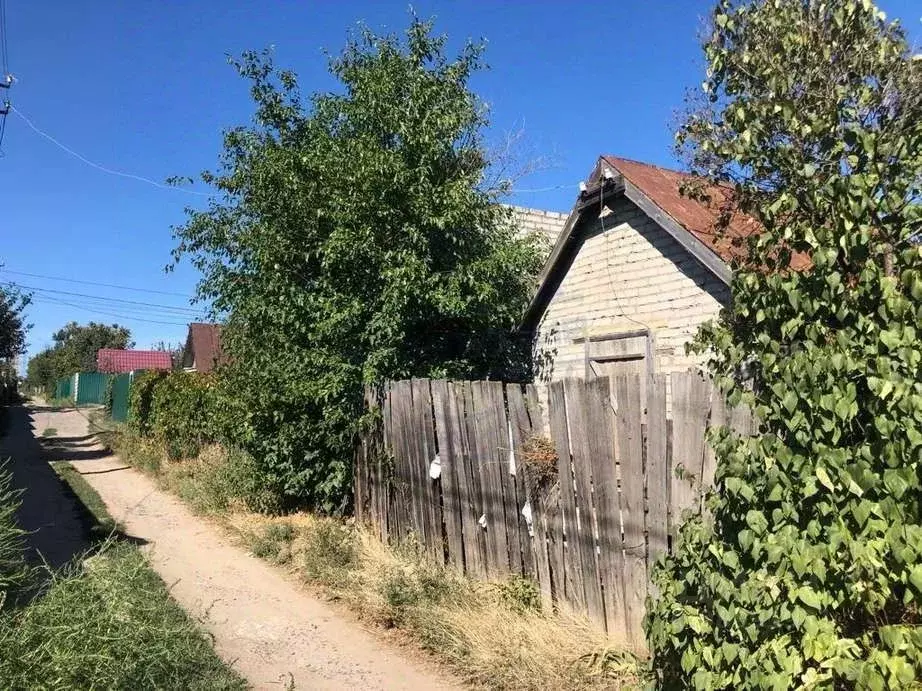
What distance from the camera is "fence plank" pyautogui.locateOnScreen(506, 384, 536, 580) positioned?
5668mm

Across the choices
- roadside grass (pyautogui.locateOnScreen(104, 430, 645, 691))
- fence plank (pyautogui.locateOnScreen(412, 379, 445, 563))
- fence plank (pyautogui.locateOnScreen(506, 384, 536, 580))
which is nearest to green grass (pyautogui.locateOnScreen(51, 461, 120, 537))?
roadside grass (pyautogui.locateOnScreen(104, 430, 645, 691))

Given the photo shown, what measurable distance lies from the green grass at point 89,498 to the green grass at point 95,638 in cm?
408

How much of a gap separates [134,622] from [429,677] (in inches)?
89.8

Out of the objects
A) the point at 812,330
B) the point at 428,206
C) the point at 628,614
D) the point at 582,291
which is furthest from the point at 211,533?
the point at 812,330

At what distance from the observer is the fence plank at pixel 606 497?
189 inches

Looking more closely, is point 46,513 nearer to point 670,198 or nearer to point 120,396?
point 670,198

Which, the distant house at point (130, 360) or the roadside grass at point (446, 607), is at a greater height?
the distant house at point (130, 360)

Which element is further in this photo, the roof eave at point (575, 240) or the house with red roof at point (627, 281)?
the house with red roof at point (627, 281)

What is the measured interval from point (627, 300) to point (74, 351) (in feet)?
251

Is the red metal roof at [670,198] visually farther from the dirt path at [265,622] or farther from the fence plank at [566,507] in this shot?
the dirt path at [265,622]

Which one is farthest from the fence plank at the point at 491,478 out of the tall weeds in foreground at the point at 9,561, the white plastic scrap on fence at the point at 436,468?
the tall weeds in foreground at the point at 9,561

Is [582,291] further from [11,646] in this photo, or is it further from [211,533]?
[11,646]

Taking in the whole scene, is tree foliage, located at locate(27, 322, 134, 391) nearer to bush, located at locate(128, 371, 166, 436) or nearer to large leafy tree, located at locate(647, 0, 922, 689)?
bush, located at locate(128, 371, 166, 436)

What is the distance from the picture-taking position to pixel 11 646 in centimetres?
296
